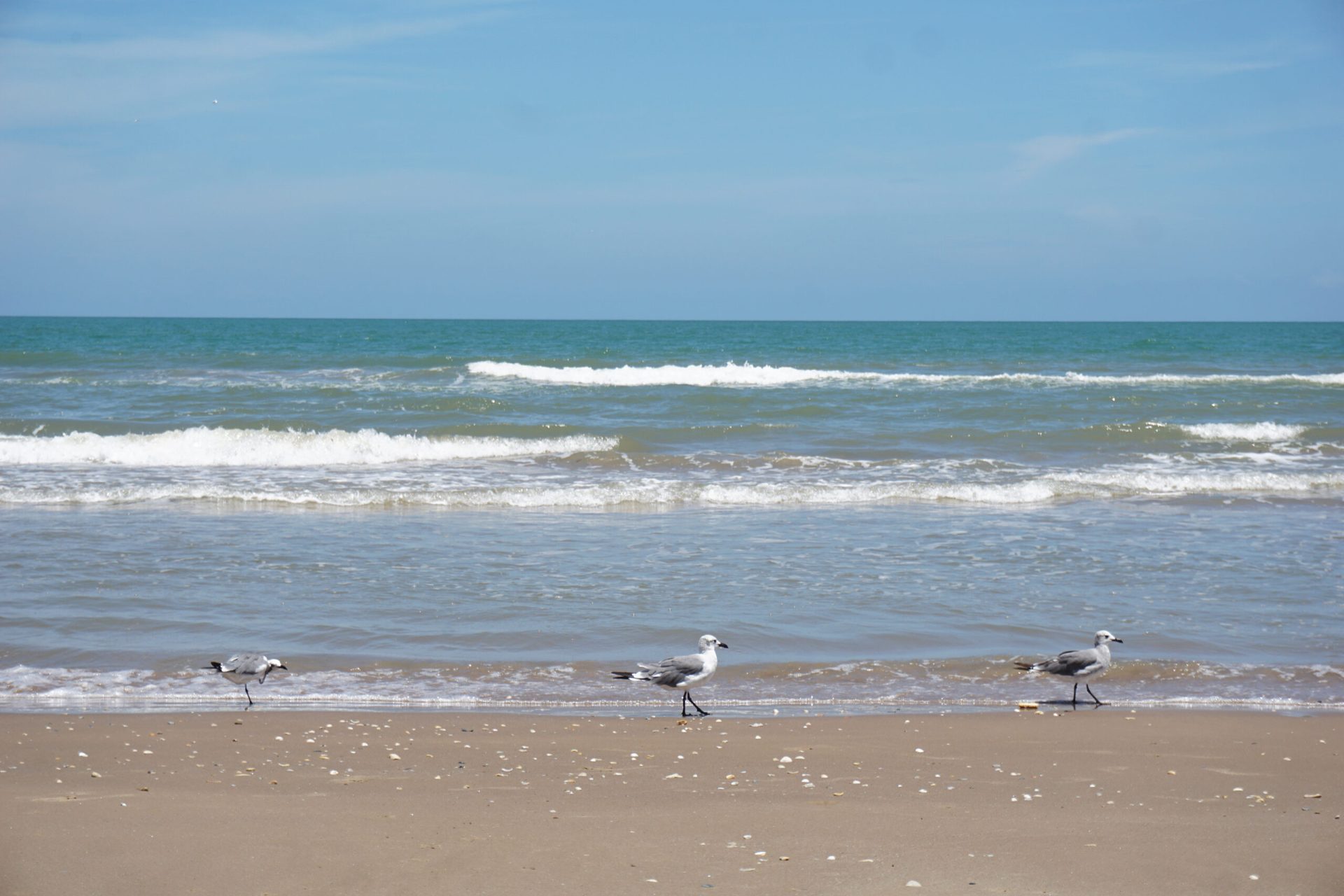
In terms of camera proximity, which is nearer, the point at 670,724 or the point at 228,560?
the point at 670,724

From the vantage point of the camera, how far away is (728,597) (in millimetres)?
8797

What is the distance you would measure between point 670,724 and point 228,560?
17.8 feet

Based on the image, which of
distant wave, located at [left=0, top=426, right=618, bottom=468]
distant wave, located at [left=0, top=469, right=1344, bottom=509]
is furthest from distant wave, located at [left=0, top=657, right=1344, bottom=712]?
distant wave, located at [left=0, top=426, right=618, bottom=468]

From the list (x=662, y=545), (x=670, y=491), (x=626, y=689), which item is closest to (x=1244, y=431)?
(x=670, y=491)

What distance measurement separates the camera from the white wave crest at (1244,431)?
19.3m

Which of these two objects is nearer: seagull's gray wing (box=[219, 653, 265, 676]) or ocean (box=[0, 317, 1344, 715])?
seagull's gray wing (box=[219, 653, 265, 676])

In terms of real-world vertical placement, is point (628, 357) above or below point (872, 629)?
above

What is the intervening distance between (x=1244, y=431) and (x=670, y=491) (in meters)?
11.8

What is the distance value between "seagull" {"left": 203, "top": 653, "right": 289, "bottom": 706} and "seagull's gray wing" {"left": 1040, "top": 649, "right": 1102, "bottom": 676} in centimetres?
452

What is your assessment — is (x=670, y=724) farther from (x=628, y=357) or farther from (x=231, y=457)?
(x=628, y=357)

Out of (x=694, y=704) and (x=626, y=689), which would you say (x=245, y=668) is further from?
(x=694, y=704)

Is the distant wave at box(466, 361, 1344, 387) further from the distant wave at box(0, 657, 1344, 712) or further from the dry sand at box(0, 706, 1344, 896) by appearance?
the dry sand at box(0, 706, 1344, 896)

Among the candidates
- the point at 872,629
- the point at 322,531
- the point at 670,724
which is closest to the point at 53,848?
the point at 670,724

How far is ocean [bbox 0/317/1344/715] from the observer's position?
23.2 feet
